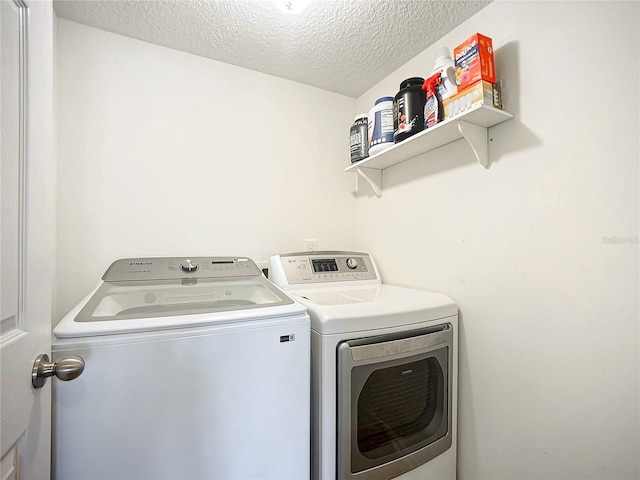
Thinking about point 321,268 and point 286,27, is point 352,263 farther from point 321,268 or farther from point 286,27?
point 286,27

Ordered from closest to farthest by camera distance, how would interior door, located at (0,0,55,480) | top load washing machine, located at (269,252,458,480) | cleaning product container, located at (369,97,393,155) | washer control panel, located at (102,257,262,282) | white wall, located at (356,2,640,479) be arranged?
interior door, located at (0,0,55,480) < white wall, located at (356,2,640,479) < top load washing machine, located at (269,252,458,480) < washer control panel, located at (102,257,262,282) < cleaning product container, located at (369,97,393,155)

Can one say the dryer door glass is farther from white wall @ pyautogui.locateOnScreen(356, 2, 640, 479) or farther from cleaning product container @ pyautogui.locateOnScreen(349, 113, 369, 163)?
cleaning product container @ pyautogui.locateOnScreen(349, 113, 369, 163)

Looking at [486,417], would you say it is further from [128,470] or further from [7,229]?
[7,229]

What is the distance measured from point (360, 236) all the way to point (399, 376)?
107 centimetres

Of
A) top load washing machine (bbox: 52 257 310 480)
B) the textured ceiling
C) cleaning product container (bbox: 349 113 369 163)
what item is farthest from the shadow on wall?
top load washing machine (bbox: 52 257 310 480)

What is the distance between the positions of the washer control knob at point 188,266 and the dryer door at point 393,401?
32.3 inches

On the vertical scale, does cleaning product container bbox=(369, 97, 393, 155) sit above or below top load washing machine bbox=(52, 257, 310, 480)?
above

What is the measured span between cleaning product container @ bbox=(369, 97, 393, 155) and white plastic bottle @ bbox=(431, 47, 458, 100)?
0.30 metres

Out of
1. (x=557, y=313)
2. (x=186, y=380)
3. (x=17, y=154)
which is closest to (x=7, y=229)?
(x=17, y=154)

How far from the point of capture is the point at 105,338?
76 centimetres

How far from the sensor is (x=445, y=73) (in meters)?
1.18

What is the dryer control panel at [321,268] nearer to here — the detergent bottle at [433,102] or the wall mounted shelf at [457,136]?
the wall mounted shelf at [457,136]

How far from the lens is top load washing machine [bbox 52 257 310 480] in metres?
0.73

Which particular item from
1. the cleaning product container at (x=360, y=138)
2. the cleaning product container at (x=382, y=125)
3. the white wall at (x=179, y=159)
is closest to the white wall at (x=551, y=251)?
the cleaning product container at (x=382, y=125)
